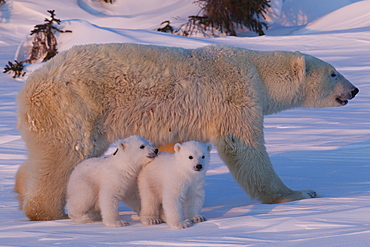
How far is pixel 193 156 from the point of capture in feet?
15.0

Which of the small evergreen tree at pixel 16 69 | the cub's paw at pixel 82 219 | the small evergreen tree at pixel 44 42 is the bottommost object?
the cub's paw at pixel 82 219

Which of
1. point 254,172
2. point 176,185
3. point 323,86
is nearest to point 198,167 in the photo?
point 176,185

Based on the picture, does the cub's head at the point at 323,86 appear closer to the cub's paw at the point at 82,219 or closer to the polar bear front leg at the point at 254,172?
the polar bear front leg at the point at 254,172

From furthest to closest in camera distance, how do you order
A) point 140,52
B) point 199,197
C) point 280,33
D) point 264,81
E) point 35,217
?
point 280,33, point 264,81, point 140,52, point 35,217, point 199,197

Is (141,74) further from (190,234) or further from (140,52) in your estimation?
(190,234)

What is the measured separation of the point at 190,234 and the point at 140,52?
203 centimetres

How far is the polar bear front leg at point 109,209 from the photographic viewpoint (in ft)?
15.1

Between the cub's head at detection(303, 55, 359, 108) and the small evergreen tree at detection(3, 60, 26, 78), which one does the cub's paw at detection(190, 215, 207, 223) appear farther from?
the small evergreen tree at detection(3, 60, 26, 78)

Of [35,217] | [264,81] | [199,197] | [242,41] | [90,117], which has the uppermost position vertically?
[242,41]

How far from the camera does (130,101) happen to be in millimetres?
5156

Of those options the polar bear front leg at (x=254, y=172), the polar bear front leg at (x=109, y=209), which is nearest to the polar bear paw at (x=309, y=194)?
the polar bear front leg at (x=254, y=172)

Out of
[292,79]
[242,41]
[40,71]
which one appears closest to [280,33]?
[242,41]

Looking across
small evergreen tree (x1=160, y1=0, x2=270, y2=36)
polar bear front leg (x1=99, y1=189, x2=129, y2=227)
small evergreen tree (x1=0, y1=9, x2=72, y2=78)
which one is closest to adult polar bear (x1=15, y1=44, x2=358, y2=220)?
polar bear front leg (x1=99, y1=189, x2=129, y2=227)

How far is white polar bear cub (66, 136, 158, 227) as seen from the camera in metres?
4.74
